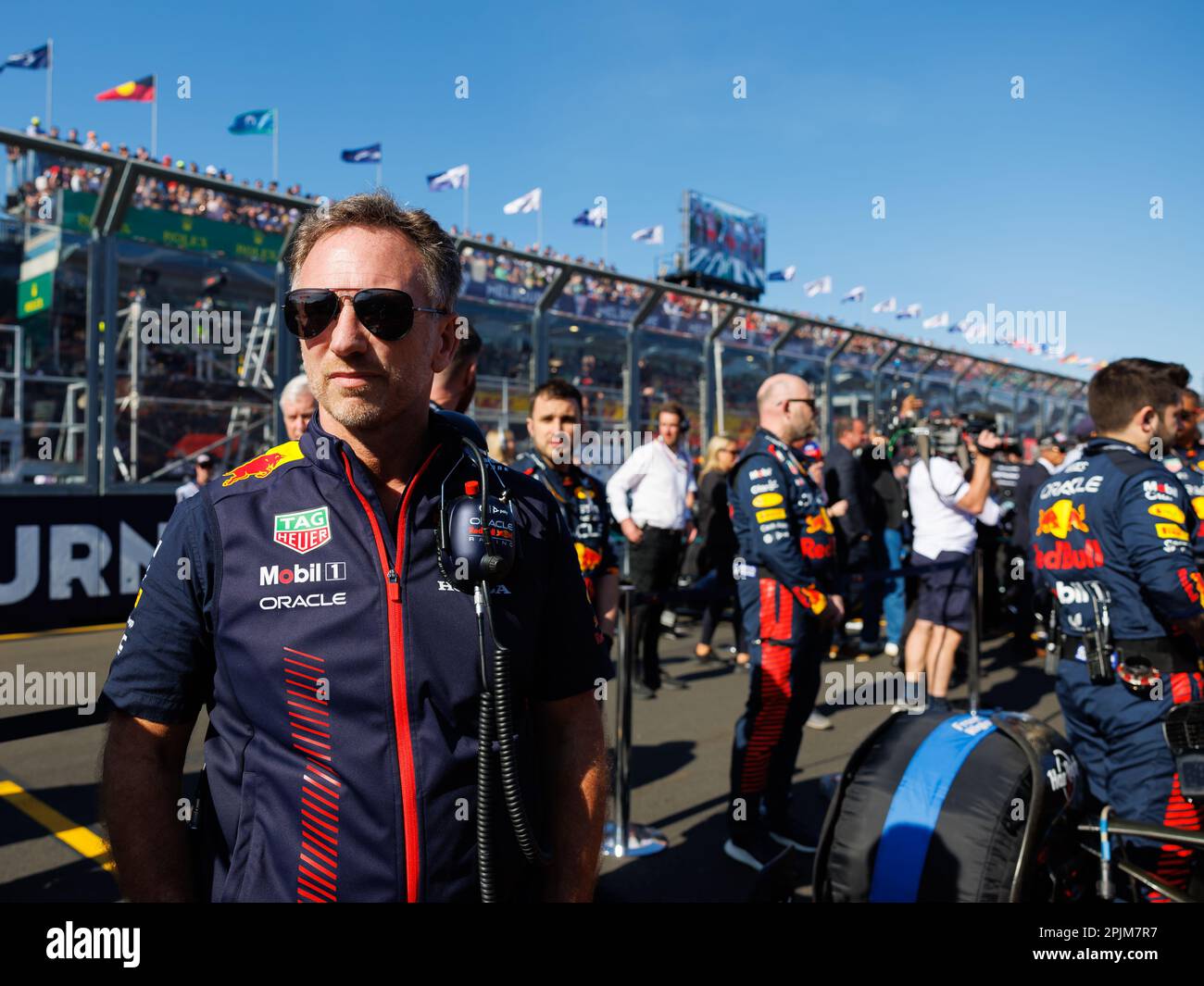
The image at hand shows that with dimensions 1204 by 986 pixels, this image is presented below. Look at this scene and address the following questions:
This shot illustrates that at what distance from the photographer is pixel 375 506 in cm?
146

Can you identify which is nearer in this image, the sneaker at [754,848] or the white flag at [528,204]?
the sneaker at [754,848]

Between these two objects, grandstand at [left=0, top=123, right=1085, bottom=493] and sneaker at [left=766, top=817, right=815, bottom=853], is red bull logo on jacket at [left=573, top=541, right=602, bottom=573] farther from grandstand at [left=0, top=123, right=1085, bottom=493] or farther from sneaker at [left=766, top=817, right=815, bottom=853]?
grandstand at [left=0, top=123, right=1085, bottom=493]

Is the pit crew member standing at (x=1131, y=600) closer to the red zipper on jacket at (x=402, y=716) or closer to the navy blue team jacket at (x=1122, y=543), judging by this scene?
the navy blue team jacket at (x=1122, y=543)

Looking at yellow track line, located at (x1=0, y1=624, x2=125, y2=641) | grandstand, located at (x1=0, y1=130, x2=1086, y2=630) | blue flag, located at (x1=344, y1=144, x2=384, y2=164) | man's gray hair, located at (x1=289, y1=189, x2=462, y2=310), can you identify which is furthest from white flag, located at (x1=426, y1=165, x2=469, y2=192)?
man's gray hair, located at (x1=289, y1=189, x2=462, y2=310)

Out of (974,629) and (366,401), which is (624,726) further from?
(974,629)

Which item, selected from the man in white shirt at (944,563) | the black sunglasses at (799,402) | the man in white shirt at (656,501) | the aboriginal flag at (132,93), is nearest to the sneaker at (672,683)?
the man in white shirt at (656,501)

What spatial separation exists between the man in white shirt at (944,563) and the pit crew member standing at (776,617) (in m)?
2.09

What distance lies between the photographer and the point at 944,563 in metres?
6.04

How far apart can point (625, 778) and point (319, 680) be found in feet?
9.35

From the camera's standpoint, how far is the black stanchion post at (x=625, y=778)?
155 inches

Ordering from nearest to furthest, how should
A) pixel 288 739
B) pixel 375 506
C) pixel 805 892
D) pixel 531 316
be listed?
pixel 288 739, pixel 375 506, pixel 805 892, pixel 531 316
